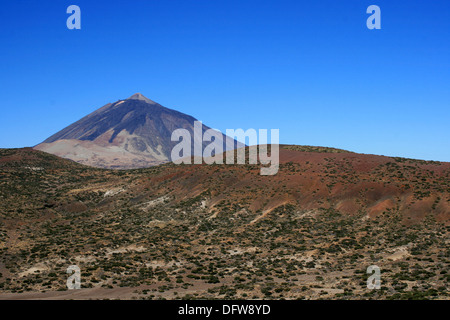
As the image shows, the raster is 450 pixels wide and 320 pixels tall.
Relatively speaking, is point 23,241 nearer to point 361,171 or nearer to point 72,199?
point 72,199

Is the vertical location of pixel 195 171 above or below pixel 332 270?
above

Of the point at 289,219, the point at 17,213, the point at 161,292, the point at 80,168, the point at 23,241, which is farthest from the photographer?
the point at 80,168

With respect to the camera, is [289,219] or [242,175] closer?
[289,219]

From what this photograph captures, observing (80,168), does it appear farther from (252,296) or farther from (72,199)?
(252,296)
